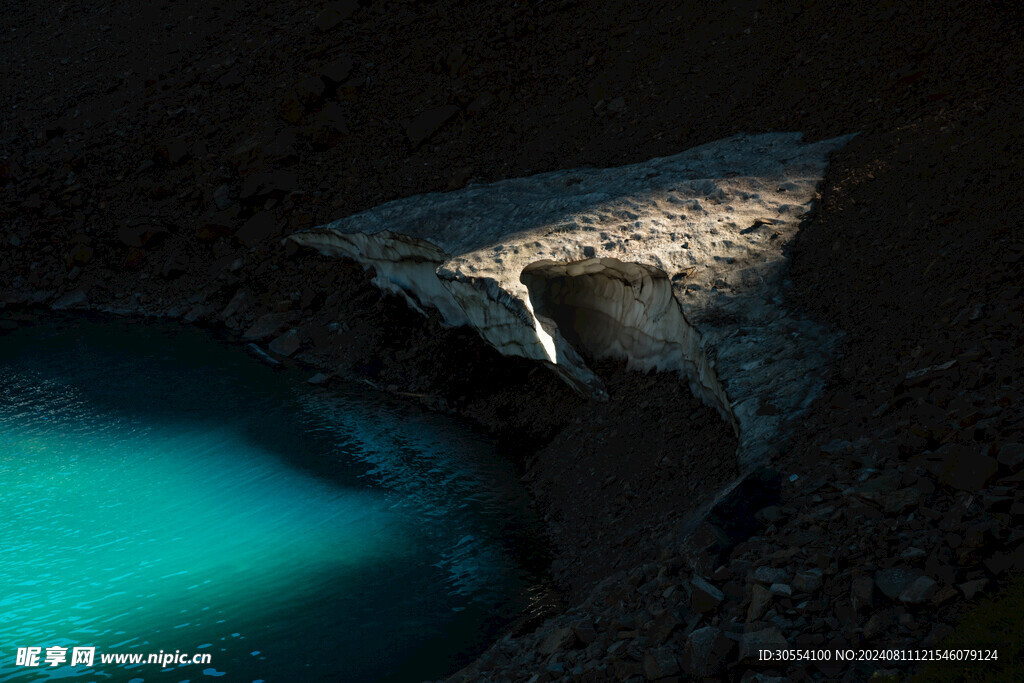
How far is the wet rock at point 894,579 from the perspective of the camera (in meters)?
3.80

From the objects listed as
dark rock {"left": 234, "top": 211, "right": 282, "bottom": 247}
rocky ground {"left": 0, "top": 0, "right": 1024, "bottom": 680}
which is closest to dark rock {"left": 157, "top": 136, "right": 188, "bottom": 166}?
rocky ground {"left": 0, "top": 0, "right": 1024, "bottom": 680}

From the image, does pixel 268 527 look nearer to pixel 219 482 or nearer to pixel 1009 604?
pixel 219 482

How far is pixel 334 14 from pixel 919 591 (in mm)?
17631

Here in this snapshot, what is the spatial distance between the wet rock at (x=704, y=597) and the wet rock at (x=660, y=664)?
0.32 m

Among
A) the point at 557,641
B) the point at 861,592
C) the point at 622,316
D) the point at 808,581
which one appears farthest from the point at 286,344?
the point at 861,592

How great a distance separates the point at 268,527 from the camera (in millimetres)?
7879

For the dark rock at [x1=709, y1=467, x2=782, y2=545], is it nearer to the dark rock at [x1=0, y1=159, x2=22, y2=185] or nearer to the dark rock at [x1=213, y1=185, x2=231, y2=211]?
the dark rock at [x1=213, y1=185, x2=231, y2=211]

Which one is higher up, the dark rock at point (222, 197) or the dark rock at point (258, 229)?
the dark rock at point (222, 197)

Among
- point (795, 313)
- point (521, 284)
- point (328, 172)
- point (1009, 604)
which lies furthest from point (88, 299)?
point (1009, 604)

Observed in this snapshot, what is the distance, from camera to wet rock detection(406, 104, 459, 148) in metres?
14.9

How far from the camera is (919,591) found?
146 inches

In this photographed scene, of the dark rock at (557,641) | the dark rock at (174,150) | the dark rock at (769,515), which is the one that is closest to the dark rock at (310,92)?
the dark rock at (174,150)

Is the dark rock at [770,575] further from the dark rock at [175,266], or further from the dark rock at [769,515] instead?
the dark rock at [175,266]

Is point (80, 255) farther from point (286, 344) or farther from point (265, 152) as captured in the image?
→ point (286, 344)
